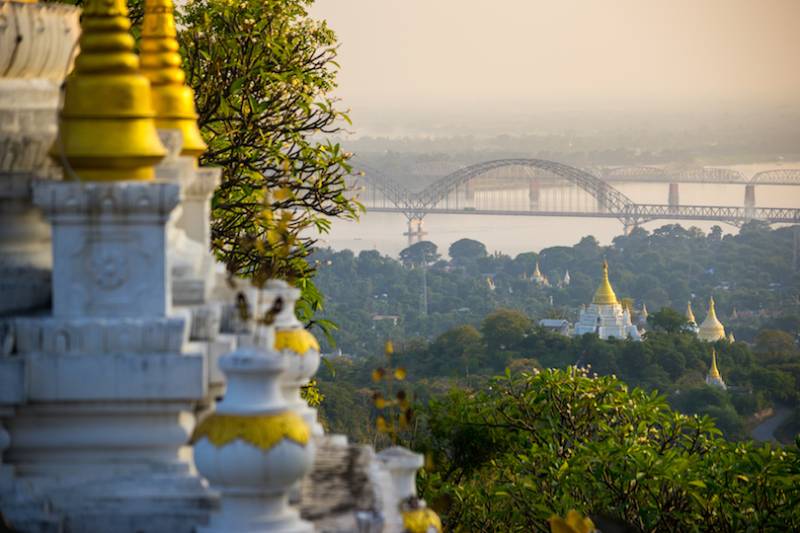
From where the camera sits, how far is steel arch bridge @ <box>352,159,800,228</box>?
158750mm

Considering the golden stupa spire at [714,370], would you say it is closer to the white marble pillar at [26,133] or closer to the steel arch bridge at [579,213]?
the white marble pillar at [26,133]

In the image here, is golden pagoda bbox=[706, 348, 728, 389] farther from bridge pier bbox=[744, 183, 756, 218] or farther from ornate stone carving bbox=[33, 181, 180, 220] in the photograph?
bridge pier bbox=[744, 183, 756, 218]

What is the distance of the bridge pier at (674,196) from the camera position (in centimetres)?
17032

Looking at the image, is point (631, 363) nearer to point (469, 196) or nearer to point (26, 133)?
point (26, 133)

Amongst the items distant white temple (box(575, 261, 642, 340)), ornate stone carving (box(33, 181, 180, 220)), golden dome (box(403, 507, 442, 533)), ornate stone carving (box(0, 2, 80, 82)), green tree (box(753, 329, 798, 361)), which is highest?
ornate stone carving (box(0, 2, 80, 82))

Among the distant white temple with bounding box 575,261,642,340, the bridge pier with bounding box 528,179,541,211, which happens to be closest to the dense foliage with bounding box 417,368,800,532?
the distant white temple with bounding box 575,261,642,340

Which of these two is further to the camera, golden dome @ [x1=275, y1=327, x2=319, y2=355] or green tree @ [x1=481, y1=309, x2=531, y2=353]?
green tree @ [x1=481, y1=309, x2=531, y2=353]

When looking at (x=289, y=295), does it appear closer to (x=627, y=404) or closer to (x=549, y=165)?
(x=627, y=404)

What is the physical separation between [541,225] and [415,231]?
22.1 metres

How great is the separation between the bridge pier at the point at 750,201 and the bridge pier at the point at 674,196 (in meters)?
10.5

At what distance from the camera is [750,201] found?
15838cm

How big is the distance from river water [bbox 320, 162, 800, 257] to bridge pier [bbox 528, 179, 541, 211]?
7.94ft

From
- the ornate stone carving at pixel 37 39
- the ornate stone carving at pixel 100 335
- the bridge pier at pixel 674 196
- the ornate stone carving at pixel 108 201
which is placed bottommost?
the ornate stone carving at pixel 100 335

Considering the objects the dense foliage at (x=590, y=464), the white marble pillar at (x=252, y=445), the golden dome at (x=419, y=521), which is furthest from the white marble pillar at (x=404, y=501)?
the dense foliage at (x=590, y=464)
